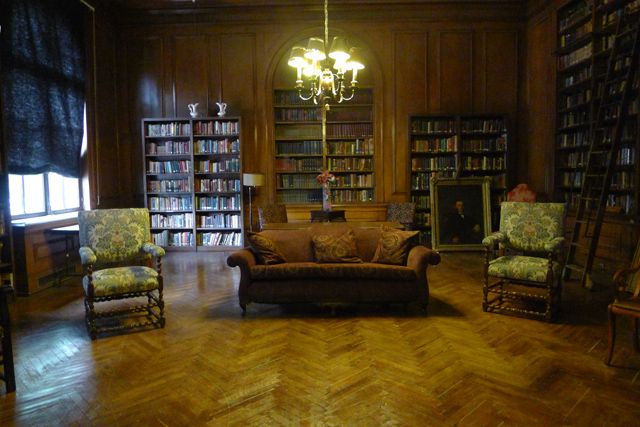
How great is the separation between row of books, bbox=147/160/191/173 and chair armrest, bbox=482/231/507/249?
16.8ft

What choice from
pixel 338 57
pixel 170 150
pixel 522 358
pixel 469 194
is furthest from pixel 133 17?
pixel 522 358

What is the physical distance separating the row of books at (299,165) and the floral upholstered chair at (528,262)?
12.0ft

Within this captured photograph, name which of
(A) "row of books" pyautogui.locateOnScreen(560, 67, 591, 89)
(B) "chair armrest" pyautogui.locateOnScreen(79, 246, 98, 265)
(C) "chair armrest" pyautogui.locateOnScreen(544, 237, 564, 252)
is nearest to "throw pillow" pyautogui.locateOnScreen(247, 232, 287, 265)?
(B) "chair armrest" pyautogui.locateOnScreen(79, 246, 98, 265)

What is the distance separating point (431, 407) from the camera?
248 cm

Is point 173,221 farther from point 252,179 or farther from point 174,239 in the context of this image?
point 252,179

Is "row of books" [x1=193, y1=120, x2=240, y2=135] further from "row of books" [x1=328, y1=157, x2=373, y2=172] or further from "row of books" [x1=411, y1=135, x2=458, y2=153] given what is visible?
"row of books" [x1=411, y1=135, x2=458, y2=153]

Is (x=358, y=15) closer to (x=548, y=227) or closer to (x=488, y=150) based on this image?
(x=488, y=150)

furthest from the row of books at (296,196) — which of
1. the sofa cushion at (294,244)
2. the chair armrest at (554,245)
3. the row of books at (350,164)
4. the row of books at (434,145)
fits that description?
the chair armrest at (554,245)

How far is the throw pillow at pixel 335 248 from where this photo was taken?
168 inches

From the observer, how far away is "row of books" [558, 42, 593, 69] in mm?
5718

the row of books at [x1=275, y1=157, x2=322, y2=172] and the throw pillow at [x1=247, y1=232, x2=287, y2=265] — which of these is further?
the row of books at [x1=275, y1=157, x2=322, y2=172]

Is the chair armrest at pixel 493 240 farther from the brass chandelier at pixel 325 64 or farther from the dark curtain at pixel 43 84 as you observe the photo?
the dark curtain at pixel 43 84

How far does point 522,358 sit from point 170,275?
434 cm

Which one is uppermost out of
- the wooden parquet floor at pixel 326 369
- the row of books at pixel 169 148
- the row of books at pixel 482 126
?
the row of books at pixel 482 126
